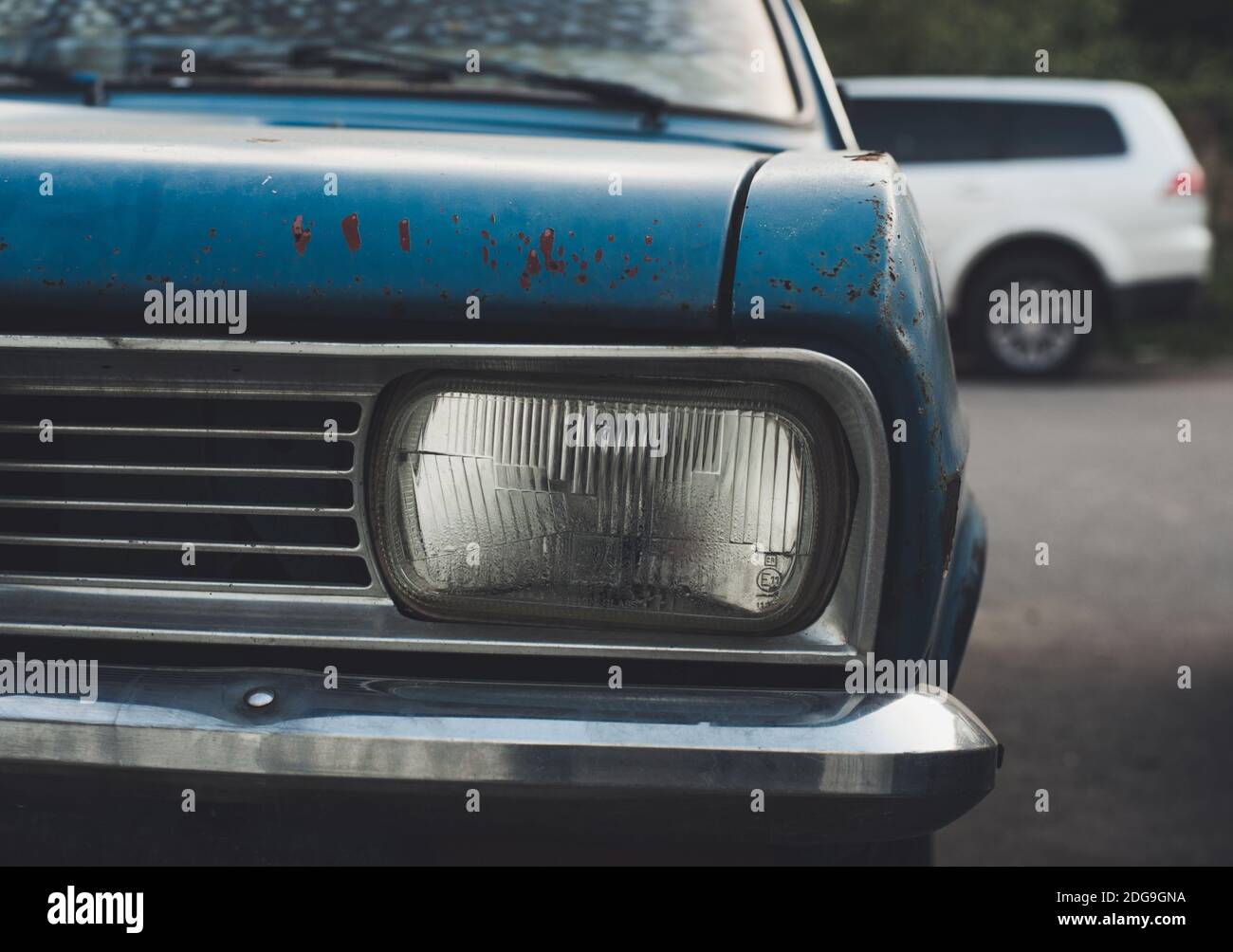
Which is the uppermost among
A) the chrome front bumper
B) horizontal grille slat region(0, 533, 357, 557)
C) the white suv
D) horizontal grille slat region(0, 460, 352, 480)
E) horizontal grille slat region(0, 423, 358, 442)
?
the white suv

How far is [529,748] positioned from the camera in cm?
134

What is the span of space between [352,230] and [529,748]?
0.50 metres

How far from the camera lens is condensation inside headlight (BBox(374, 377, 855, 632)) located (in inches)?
56.5

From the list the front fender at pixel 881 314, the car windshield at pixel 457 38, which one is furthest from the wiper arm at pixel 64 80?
the front fender at pixel 881 314

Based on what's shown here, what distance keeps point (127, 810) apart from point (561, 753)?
428 mm

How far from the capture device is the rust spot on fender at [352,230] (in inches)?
53.6

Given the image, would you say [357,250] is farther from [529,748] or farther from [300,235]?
[529,748]

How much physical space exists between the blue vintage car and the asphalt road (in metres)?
1.55

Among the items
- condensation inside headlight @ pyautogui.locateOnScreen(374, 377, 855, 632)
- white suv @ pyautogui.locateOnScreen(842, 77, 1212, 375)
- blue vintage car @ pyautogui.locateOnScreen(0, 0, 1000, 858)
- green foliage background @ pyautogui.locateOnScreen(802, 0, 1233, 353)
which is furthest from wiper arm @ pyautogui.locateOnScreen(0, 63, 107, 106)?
green foliage background @ pyautogui.locateOnScreen(802, 0, 1233, 353)

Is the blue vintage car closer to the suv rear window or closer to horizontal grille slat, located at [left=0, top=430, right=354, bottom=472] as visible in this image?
horizontal grille slat, located at [left=0, top=430, right=354, bottom=472]

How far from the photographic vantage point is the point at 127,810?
1.41 metres

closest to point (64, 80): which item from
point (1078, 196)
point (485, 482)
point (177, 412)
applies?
point (177, 412)
